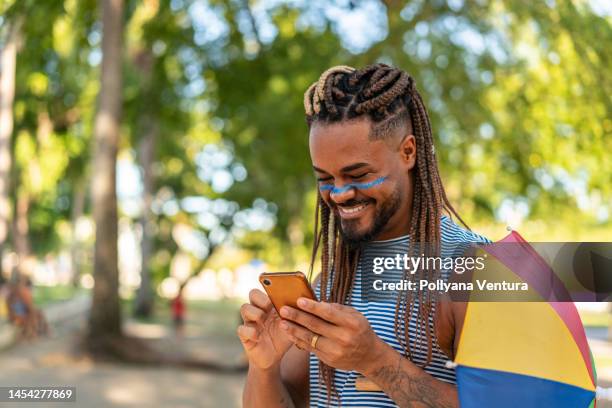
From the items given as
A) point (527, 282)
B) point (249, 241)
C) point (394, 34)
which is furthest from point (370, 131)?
point (249, 241)

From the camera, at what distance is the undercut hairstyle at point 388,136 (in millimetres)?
1947

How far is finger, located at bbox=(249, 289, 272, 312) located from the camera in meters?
1.95

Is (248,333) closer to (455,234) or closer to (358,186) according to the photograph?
(358,186)

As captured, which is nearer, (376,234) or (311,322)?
(311,322)

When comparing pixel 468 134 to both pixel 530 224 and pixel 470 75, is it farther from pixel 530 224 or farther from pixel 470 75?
pixel 530 224

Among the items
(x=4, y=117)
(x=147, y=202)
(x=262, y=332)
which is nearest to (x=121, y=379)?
(x=4, y=117)

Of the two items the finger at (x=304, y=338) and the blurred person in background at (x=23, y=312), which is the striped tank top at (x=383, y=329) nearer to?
the finger at (x=304, y=338)

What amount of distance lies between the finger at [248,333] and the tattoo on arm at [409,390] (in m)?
0.32

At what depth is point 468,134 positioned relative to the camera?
12.6 metres

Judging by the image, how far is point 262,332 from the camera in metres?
2.00

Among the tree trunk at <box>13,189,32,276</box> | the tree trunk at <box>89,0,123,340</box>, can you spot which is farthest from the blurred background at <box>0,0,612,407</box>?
the tree trunk at <box>13,189,32,276</box>

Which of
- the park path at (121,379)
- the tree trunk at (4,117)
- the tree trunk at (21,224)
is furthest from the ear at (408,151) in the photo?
the tree trunk at (21,224)

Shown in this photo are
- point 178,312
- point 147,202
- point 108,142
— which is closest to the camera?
point 108,142

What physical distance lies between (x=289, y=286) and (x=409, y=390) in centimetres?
34
